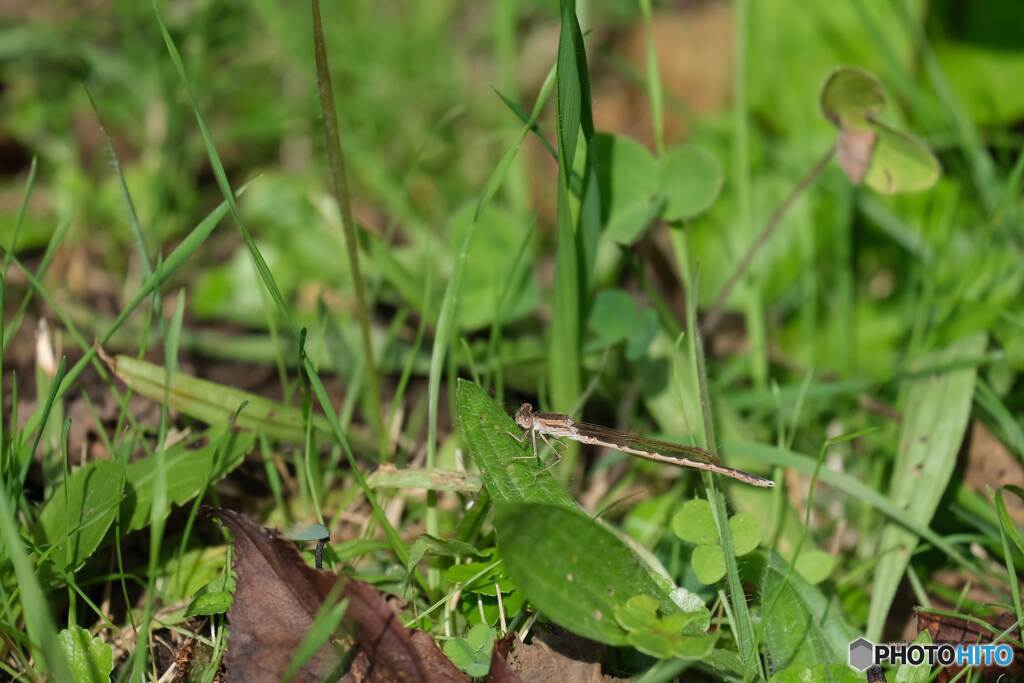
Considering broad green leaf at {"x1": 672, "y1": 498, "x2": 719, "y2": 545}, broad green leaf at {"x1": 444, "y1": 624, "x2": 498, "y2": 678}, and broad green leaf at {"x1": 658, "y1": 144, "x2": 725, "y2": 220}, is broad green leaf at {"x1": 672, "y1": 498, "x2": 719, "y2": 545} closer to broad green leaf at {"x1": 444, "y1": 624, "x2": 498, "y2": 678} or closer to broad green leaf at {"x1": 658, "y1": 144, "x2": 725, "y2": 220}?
broad green leaf at {"x1": 444, "y1": 624, "x2": 498, "y2": 678}

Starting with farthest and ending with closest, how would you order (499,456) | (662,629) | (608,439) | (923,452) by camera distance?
(923,452) → (608,439) → (499,456) → (662,629)

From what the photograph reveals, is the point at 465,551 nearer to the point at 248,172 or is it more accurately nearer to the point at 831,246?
the point at 831,246

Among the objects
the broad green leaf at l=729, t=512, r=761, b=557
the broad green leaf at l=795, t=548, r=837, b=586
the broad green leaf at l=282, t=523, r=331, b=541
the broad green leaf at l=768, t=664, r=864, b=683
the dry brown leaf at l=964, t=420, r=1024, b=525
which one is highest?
the broad green leaf at l=282, t=523, r=331, b=541

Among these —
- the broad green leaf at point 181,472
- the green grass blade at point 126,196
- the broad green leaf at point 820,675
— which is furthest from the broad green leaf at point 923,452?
the green grass blade at point 126,196

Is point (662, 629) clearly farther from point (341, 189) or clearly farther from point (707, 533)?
point (341, 189)

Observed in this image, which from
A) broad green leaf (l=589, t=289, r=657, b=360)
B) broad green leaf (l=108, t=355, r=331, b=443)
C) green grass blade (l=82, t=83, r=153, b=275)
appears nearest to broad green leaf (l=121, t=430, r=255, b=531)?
broad green leaf (l=108, t=355, r=331, b=443)

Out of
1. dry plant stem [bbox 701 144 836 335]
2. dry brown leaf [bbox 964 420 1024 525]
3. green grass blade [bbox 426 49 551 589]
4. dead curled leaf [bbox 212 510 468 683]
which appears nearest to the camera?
dead curled leaf [bbox 212 510 468 683]

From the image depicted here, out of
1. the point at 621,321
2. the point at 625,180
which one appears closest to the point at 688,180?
the point at 625,180
